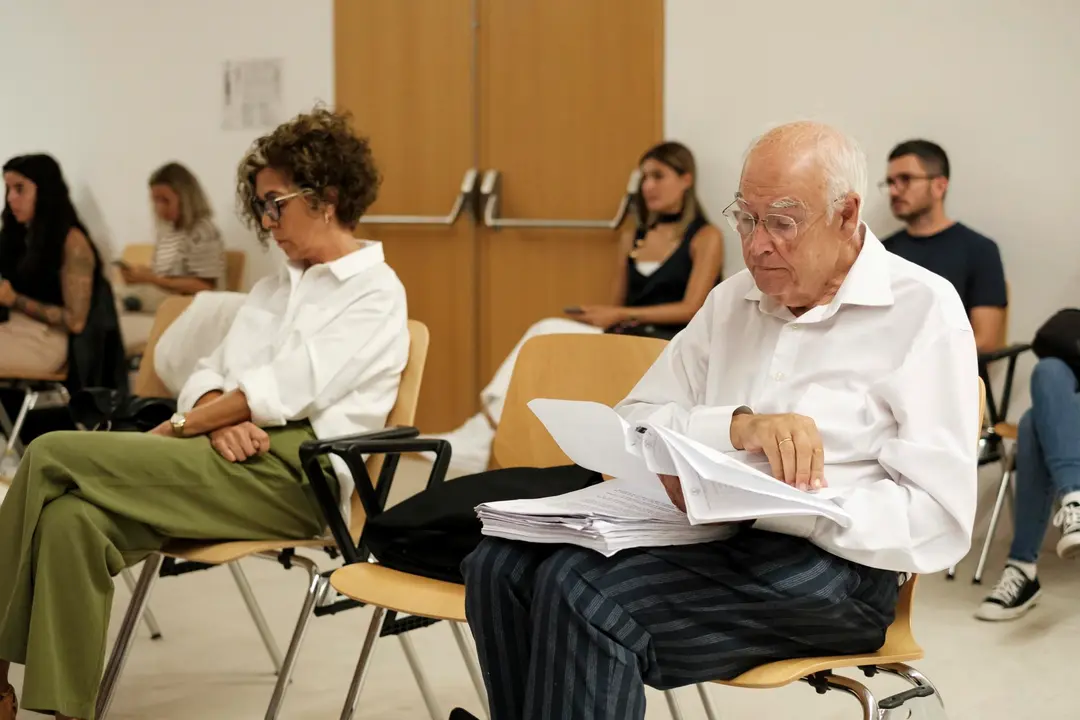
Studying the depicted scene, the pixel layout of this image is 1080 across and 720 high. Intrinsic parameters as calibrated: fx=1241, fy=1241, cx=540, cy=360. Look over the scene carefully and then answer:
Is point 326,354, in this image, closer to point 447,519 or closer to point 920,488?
point 447,519

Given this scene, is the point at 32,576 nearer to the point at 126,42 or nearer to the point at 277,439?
the point at 277,439

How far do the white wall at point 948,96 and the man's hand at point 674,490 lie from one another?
9.08 ft

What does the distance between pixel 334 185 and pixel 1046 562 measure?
244 cm

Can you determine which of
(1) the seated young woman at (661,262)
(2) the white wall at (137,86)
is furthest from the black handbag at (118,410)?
(2) the white wall at (137,86)

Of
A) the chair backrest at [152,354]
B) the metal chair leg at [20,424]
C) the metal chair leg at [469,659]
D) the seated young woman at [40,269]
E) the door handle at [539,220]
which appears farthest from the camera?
the door handle at [539,220]

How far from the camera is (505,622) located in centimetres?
165

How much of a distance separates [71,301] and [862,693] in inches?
149

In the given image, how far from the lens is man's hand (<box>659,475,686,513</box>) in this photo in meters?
1.62

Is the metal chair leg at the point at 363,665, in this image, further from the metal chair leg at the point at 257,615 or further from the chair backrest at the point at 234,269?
the chair backrest at the point at 234,269

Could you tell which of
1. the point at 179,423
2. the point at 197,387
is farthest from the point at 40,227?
the point at 179,423

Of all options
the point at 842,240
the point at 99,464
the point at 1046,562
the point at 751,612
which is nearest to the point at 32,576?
the point at 99,464

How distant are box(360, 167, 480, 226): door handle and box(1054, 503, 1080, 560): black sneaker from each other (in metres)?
2.92

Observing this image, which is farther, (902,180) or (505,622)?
(902,180)

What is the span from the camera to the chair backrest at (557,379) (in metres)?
2.25
